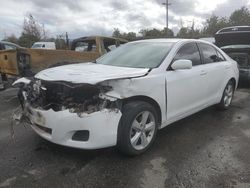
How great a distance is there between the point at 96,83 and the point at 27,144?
1.67 meters

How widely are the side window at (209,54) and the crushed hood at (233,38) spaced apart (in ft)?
11.4

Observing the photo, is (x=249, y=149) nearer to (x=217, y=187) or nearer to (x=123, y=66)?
(x=217, y=187)

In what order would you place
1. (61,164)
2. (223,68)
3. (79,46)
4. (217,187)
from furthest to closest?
1. (79,46)
2. (223,68)
3. (61,164)
4. (217,187)

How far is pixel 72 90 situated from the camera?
138 inches

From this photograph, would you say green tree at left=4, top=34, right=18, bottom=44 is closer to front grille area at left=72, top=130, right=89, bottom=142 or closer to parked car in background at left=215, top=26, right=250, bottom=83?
parked car in background at left=215, top=26, right=250, bottom=83

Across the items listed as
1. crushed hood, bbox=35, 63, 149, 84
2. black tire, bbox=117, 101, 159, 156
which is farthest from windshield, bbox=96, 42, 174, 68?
black tire, bbox=117, 101, 159, 156

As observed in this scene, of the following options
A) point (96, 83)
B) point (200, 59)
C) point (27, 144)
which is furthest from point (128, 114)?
point (200, 59)

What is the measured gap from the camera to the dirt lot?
10.7ft

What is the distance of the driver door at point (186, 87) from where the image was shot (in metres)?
4.29

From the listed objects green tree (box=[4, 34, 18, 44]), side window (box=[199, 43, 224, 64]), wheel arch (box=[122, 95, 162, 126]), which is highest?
green tree (box=[4, 34, 18, 44])

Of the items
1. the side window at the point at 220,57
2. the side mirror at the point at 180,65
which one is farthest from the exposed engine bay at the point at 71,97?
the side window at the point at 220,57

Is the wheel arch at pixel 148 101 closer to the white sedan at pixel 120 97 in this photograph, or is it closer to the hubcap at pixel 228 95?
the white sedan at pixel 120 97

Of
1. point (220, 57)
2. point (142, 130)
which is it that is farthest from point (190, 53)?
point (142, 130)

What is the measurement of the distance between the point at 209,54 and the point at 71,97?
311 cm
